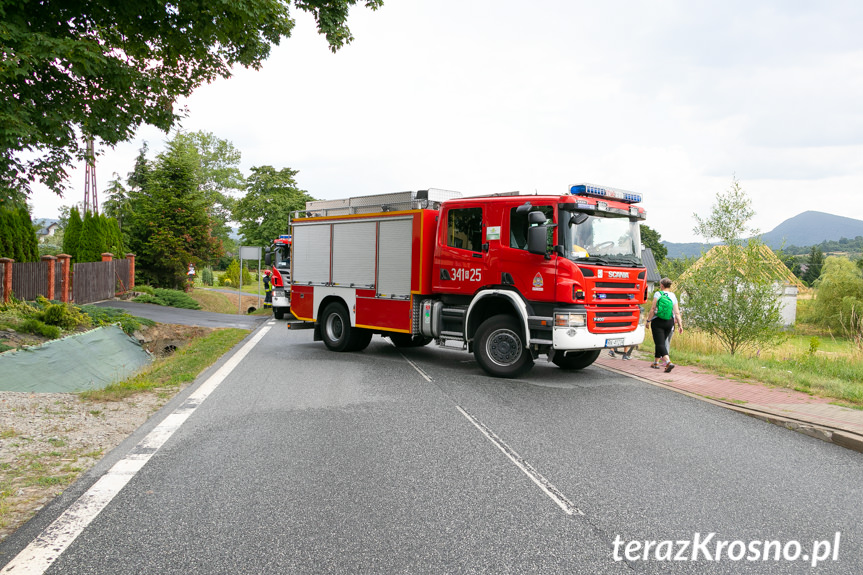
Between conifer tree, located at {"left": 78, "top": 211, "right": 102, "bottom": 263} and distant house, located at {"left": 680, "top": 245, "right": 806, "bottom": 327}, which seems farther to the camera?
conifer tree, located at {"left": 78, "top": 211, "right": 102, "bottom": 263}

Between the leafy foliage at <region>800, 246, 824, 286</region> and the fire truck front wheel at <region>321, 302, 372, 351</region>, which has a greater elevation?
the leafy foliage at <region>800, 246, 824, 286</region>

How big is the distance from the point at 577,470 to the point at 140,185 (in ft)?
193

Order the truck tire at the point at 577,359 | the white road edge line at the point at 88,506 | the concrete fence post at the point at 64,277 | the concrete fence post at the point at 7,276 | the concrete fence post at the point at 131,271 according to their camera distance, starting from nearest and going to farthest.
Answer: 1. the white road edge line at the point at 88,506
2. the truck tire at the point at 577,359
3. the concrete fence post at the point at 7,276
4. the concrete fence post at the point at 64,277
5. the concrete fence post at the point at 131,271

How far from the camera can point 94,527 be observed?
3686 mm

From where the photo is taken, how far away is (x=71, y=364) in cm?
1008

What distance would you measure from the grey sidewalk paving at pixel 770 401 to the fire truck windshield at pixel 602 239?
6.81 ft

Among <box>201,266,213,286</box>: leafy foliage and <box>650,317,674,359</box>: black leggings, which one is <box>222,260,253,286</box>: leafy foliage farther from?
<box>650,317,674,359</box>: black leggings

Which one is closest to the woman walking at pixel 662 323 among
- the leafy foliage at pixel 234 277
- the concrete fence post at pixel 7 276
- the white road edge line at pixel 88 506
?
the white road edge line at pixel 88 506

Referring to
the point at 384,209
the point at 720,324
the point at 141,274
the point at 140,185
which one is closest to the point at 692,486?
the point at 384,209

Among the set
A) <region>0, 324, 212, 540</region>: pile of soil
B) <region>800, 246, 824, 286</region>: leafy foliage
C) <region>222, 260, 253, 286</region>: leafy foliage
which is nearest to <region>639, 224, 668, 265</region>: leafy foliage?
<region>800, 246, 824, 286</region>: leafy foliage

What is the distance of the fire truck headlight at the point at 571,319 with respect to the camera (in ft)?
29.6

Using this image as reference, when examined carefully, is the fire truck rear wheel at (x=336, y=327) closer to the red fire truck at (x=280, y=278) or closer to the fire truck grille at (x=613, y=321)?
the fire truck grille at (x=613, y=321)

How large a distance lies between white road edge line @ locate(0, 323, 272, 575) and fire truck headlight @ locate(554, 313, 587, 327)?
200 inches

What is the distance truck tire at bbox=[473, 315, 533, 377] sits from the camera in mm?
9602
